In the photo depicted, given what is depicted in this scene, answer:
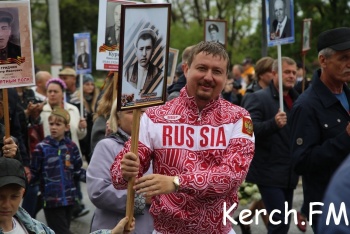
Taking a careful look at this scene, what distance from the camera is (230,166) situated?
3.90m

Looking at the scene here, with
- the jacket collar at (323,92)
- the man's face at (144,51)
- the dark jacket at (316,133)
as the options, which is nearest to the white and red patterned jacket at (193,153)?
the man's face at (144,51)

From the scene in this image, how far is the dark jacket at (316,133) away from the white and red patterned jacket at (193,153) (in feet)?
3.62

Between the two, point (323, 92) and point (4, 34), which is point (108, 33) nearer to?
point (4, 34)

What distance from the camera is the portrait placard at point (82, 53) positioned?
39.9ft

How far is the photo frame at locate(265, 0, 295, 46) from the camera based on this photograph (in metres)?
8.33

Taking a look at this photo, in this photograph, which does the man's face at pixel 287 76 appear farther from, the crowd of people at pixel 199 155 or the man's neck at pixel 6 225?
the man's neck at pixel 6 225

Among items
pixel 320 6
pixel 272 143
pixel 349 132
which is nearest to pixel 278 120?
pixel 272 143

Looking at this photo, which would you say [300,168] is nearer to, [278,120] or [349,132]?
[349,132]

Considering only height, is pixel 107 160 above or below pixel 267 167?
above

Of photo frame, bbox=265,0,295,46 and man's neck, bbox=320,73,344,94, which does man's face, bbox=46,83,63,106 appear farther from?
man's neck, bbox=320,73,344,94

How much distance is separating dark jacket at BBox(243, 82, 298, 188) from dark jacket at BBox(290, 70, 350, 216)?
2193mm

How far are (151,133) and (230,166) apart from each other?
1.46 ft

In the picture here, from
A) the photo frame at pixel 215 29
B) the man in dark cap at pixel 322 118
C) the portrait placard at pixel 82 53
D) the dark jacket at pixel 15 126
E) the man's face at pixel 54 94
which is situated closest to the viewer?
the man in dark cap at pixel 322 118

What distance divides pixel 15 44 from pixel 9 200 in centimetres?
154
